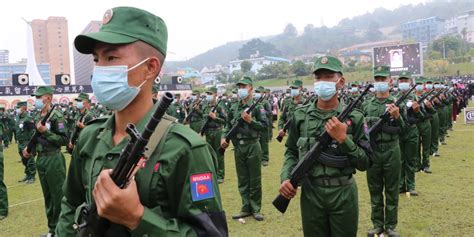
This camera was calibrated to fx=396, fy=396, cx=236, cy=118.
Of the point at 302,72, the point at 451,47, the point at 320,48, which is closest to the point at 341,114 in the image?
the point at 302,72

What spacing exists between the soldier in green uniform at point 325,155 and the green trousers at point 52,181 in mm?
4005

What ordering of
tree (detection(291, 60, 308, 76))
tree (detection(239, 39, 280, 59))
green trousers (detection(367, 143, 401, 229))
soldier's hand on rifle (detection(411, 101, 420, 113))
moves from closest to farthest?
green trousers (detection(367, 143, 401, 229)), soldier's hand on rifle (detection(411, 101, 420, 113)), tree (detection(291, 60, 308, 76)), tree (detection(239, 39, 280, 59))

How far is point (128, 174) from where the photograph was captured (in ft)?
4.93

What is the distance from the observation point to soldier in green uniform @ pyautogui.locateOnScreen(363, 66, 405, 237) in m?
5.76

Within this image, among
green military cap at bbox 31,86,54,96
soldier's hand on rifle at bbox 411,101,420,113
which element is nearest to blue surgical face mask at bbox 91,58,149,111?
green military cap at bbox 31,86,54,96

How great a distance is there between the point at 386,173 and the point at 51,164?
5234 mm

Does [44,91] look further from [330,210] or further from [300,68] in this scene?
[300,68]

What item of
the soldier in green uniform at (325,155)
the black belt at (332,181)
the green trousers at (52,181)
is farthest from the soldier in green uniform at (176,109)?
the black belt at (332,181)

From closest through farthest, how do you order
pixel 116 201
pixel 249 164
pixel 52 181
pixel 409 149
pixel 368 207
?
pixel 116 201
pixel 52 181
pixel 249 164
pixel 368 207
pixel 409 149

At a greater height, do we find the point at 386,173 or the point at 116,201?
the point at 116,201

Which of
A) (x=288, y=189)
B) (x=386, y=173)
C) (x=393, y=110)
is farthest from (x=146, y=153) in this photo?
(x=386, y=173)

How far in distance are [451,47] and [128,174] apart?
9807 cm

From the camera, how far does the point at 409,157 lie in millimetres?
7750

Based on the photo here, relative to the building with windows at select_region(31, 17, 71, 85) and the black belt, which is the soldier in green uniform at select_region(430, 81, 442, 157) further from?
the building with windows at select_region(31, 17, 71, 85)
